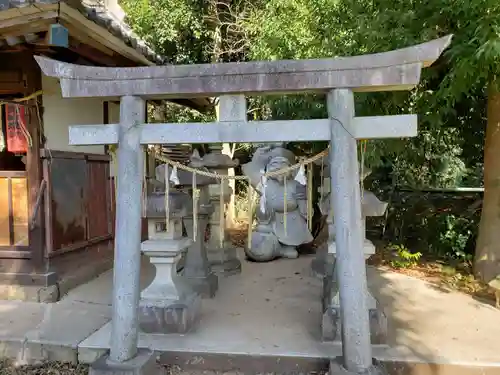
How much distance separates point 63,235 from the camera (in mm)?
6773

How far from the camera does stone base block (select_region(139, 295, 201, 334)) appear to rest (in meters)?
4.97

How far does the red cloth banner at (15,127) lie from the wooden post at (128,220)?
280 centimetres

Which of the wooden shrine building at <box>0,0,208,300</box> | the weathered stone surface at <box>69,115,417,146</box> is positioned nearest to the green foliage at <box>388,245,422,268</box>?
the weathered stone surface at <box>69,115,417,146</box>

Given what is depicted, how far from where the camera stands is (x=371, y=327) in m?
4.57

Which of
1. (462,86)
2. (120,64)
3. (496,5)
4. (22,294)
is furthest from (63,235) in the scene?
(496,5)

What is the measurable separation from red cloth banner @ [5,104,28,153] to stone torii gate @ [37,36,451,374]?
8.08 feet

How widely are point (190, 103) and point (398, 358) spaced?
23.6ft

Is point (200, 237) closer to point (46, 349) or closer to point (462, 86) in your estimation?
point (46, 349)

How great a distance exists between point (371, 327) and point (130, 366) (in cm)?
228

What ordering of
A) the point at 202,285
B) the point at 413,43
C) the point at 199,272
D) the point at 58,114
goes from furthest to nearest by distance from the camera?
the point at 58,114 → the point at 199,272 → the point at 202,285 → the point at 413,43

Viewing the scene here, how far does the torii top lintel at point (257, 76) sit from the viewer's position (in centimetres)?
377

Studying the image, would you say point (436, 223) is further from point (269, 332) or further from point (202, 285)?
point (269, 332)

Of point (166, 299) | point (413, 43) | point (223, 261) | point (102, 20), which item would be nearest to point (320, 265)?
point (223, 261)

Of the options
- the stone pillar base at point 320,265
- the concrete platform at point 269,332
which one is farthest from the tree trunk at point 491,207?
the stone pillar base at point 320,265
